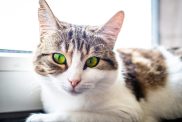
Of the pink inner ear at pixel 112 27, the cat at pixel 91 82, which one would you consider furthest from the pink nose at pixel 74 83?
the pink inner ear at pixel 112 27

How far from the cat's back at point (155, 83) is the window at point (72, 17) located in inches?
10.8

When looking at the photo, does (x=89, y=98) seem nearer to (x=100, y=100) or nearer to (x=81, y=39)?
(x=100, y=100)

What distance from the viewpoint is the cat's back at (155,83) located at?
→ 3.06ft

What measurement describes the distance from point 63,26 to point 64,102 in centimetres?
26

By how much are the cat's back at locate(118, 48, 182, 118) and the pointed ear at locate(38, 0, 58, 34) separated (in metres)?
0.32

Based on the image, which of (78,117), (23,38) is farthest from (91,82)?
(23,38)

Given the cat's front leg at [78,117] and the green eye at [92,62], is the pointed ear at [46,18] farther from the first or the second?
the cat's front leg at [78,117]

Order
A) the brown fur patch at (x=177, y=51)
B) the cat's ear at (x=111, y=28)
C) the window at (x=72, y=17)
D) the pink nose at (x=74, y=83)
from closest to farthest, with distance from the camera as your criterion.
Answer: the pink nose at (x=74, y=83), the cat's ear at (x=111, y=28), the window at (x=72, y=17), the brown fur patch at (x=177, y=51)

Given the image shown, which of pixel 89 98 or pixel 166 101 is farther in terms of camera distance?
pixel 166 101

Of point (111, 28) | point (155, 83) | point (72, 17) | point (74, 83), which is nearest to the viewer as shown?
point (74, 83)

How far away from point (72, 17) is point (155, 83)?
0.47 m

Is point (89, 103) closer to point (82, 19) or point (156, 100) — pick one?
point (156, 100)

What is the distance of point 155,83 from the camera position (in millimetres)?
962

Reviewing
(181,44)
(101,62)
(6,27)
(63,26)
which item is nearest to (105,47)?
(101,62)
